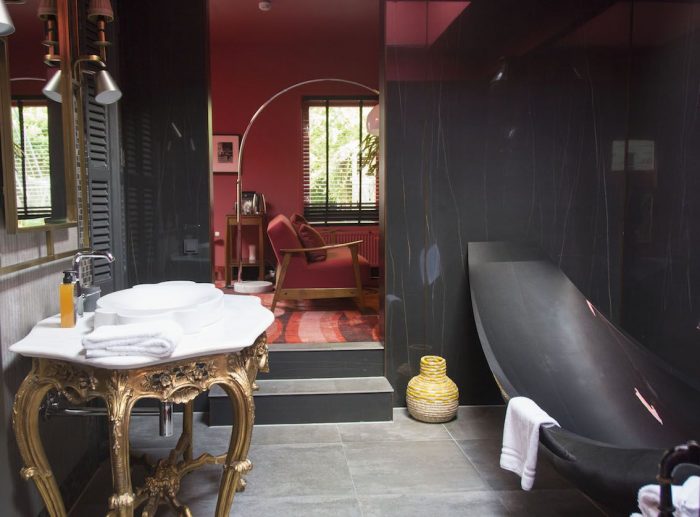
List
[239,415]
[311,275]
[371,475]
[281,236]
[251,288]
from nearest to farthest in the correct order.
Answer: [239,415], [371,475], [281,236], [311,275], [251,288]

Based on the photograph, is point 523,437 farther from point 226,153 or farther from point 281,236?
point 226,153

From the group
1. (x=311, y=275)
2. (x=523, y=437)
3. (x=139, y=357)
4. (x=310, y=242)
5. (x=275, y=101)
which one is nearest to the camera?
(x=139, y=357)

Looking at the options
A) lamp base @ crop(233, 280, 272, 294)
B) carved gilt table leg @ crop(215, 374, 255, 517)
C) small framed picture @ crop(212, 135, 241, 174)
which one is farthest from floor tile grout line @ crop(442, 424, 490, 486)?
small framed picture @ crop(212, 135, 241, 174)

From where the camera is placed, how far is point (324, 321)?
4.57 meters

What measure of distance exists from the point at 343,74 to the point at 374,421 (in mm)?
5130

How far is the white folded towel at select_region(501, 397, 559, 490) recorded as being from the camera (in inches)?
81.7

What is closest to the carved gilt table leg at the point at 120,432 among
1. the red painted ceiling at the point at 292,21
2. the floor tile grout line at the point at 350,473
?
the floor tile grout line at the point at 350,473

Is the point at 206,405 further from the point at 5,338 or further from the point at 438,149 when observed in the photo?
the point at 438,149

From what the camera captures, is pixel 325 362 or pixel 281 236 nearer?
pixel 325 362

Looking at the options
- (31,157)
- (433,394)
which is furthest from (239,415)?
(433,394)

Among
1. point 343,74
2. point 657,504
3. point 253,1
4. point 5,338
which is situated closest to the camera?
point 657,504

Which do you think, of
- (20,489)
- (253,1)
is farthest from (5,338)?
(253,1)

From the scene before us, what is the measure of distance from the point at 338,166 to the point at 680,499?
6.60 metres

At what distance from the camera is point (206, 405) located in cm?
352
